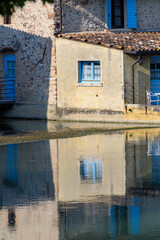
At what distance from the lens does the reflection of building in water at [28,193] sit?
A: 28.4 ft

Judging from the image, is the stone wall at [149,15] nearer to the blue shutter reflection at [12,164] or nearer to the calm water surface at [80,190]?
the calm water surface at [80,190]

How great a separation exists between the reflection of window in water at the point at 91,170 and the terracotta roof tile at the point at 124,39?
34.5ft

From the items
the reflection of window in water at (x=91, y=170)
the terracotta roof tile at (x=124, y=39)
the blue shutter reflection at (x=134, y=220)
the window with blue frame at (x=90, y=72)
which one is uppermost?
the terracotta roof tile at (x=124, y=39)

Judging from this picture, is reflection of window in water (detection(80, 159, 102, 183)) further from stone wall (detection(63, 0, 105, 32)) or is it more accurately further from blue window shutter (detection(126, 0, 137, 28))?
stone wall (detection(63, 0, 105, 32))

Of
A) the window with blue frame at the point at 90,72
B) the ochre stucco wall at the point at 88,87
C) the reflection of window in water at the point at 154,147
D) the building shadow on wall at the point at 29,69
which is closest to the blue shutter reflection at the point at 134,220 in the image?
the reflection of window in water at the point at 154,147

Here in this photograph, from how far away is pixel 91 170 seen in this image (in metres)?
13.4

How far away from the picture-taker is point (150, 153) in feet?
51.3

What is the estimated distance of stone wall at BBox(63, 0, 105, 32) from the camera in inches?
1067

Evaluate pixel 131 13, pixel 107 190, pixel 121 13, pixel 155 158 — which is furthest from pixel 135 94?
pixel 107 190

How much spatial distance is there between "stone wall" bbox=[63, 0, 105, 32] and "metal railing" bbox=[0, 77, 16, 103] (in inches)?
145

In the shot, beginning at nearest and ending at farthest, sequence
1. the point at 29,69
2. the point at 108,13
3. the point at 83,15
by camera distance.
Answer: the point at 29,69, the point at 108,13, the point at 83,15

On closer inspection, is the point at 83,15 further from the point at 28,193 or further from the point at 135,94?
the point at 28,193

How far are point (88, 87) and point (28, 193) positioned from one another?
47.6 ft

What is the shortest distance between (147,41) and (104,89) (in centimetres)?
285
